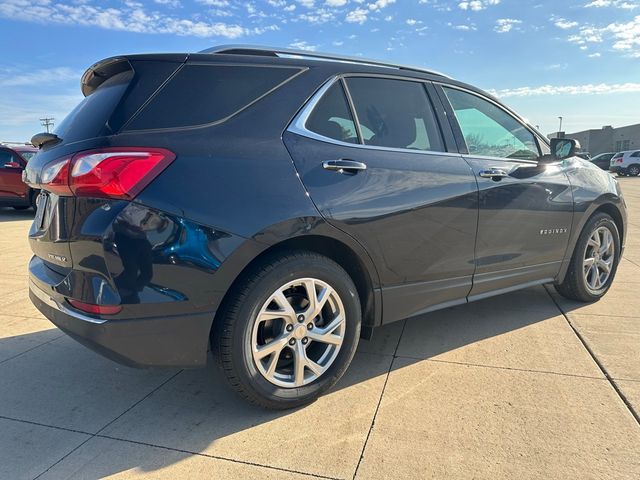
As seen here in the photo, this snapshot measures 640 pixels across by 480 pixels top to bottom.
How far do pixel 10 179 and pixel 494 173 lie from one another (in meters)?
11.4

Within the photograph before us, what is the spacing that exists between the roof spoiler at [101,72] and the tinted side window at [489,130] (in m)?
2.10

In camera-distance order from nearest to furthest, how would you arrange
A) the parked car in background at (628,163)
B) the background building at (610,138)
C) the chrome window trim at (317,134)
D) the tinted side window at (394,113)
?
the chrome window trim at (317,134)
the tinted side window at (394,113)
the parked car in background at (628,163)
the background building at (610,138)

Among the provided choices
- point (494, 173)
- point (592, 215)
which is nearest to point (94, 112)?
point (494, 173)

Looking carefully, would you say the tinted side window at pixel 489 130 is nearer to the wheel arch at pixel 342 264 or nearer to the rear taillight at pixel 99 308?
the wheel arch at pixel 342 264

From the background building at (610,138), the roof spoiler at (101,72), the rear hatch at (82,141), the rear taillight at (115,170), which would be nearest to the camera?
the rear taillight at (115,170)

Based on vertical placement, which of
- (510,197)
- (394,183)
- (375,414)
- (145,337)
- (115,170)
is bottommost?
(375,414)

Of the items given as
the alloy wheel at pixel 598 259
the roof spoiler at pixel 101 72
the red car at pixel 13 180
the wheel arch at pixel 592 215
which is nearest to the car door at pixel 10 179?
the red car at pixel 13 180

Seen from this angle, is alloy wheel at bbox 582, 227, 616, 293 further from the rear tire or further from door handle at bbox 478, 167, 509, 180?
door handle at bbox 478, 167, 509, 180

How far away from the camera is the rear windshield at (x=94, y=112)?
2295 mm

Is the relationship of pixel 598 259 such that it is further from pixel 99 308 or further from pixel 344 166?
pixel 99 308

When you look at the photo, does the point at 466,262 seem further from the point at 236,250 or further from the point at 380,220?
the point at 236,250

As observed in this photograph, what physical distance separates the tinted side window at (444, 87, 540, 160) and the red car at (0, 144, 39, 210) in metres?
10.6

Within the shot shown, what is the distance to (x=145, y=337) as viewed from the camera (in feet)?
7.15

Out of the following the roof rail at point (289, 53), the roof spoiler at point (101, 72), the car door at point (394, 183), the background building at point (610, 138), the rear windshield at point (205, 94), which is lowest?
the car door at point (394, 183)
